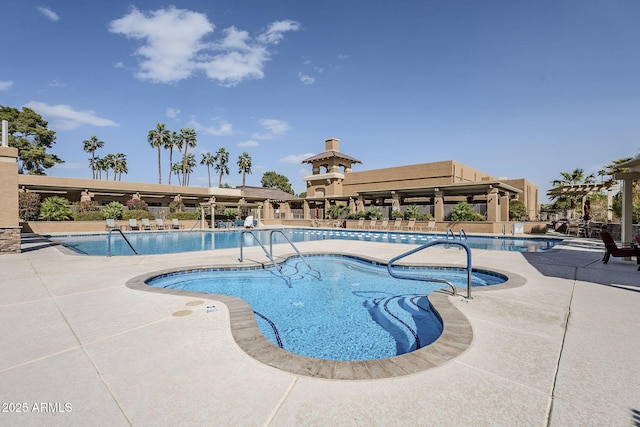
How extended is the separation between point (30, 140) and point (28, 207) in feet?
73.5

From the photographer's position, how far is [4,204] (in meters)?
9.88

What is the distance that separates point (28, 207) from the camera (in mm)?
20047

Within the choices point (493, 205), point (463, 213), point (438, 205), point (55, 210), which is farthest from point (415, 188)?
point (55, 210)

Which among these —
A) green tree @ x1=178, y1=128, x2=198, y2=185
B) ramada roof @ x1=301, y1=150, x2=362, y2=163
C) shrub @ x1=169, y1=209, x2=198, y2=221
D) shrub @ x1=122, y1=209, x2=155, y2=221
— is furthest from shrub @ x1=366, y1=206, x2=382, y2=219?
green tree @ x1=178, y1=128, x2=198, y2=185

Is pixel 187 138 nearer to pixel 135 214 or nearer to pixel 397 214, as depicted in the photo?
pixel 135 214

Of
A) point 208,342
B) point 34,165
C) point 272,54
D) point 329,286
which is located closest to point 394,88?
point 272,54

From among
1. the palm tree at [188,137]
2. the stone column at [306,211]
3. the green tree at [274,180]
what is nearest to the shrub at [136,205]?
the stone column at [306,211]

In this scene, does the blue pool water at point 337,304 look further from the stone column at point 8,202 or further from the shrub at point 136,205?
the shrub at point 136,205

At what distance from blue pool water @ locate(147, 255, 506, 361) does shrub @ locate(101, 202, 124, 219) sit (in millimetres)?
20416

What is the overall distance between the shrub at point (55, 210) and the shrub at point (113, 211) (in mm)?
2101

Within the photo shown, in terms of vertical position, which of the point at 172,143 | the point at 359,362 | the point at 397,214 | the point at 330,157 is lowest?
the point at 359,362

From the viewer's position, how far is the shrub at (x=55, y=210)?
20.9 metres

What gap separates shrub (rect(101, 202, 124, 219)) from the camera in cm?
2306

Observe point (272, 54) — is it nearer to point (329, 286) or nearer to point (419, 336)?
point (329, 286)
